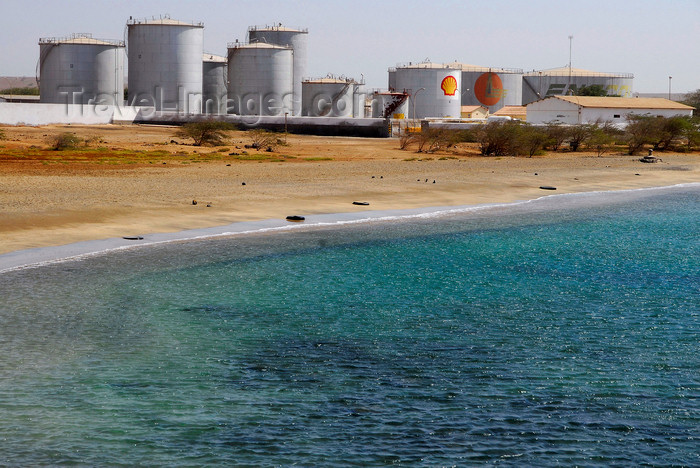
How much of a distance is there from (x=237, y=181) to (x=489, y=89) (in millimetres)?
75881

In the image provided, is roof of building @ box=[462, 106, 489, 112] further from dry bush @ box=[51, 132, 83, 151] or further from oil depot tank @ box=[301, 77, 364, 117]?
dry bush @ box=[51, 132, 83, 151]

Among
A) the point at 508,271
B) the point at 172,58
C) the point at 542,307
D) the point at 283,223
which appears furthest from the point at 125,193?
the point at 172,58

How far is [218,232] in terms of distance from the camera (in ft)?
67.4

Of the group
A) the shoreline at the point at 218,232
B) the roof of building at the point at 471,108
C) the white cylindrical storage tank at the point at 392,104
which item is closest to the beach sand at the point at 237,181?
the shoreline at the point at 218,232

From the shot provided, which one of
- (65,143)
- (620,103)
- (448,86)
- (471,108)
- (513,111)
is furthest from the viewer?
(471,108)

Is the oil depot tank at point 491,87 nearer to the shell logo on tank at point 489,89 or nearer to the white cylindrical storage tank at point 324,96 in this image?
the shell logo on tank at point 489,89

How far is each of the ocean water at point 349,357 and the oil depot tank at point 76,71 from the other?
59.2m

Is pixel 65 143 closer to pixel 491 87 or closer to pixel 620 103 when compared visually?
pixel 620 103

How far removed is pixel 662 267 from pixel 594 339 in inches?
261

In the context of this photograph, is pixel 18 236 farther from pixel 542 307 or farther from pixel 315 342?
pixel 542 307

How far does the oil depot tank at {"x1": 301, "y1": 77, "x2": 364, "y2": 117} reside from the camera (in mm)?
78125

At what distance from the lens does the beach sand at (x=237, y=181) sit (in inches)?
842

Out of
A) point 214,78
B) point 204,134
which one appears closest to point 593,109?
point 214,78

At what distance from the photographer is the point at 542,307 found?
46.6ft
